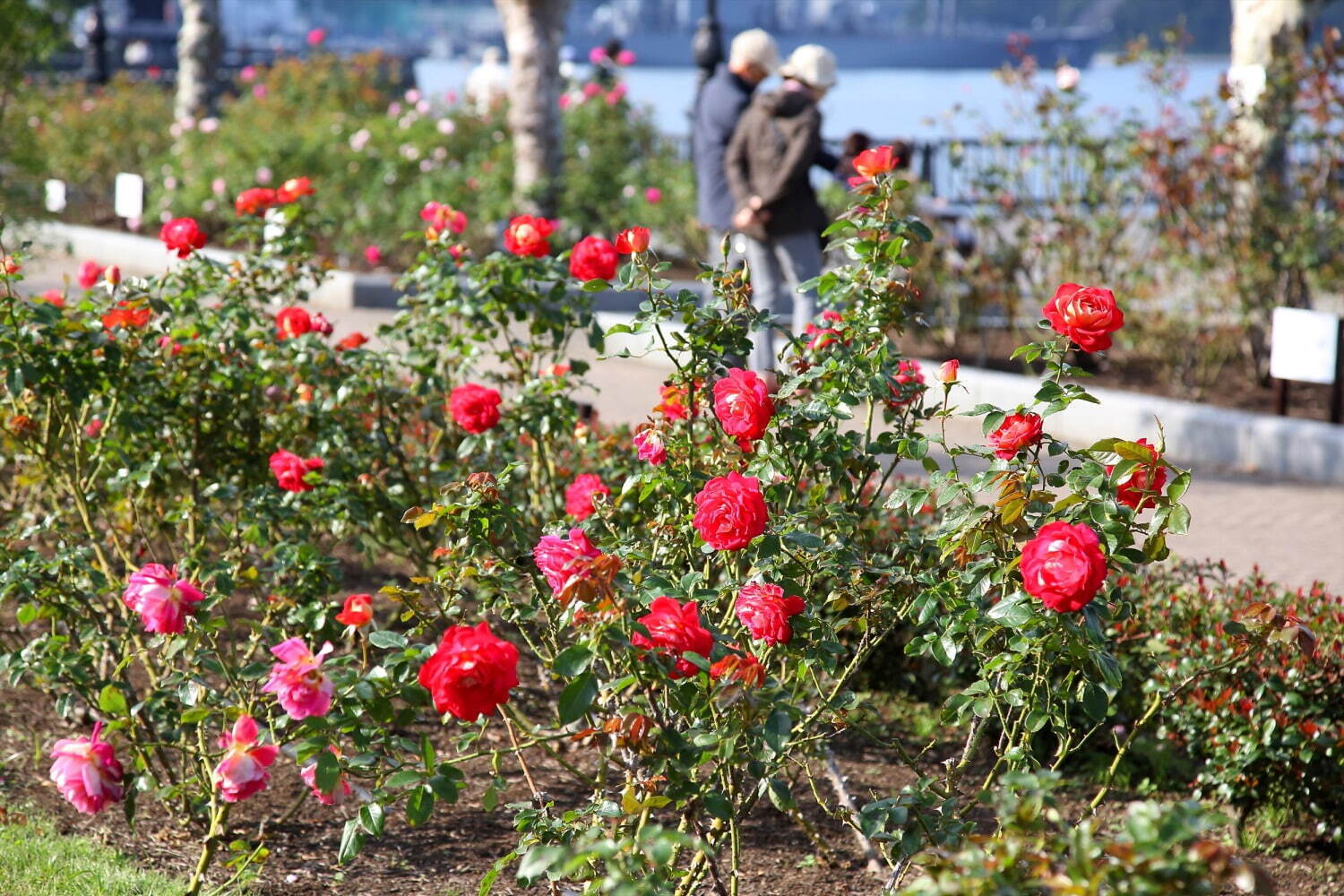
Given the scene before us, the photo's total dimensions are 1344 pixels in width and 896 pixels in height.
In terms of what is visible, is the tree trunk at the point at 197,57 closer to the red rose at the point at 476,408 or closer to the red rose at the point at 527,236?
the red rose at the point at 527,236

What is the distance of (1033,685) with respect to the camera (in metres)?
2.41

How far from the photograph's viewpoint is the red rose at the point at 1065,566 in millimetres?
2045

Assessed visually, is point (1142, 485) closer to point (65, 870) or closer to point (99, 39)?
point (65, 870)

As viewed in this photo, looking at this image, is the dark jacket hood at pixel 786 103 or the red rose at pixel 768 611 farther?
the dark jacket hood at pixel 786 103

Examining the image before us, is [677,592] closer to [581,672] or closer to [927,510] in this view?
[581,672]

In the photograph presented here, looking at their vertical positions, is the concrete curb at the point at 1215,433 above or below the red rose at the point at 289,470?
below

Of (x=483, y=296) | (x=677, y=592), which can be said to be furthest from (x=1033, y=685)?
(x=483, y=296)

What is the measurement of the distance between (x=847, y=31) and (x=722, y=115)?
72876mm

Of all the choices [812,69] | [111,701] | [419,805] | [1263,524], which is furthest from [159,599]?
[812,69]

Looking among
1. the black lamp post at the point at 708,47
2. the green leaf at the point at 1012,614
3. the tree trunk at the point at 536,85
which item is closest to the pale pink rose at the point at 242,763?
the green leaf at the point at 1012,614

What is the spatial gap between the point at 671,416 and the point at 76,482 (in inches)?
59.2

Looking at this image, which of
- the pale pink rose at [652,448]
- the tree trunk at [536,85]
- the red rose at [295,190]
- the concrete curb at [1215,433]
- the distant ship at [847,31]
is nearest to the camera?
the pale pink rose at [652,448]

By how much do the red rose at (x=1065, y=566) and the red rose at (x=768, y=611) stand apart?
1.40 ft

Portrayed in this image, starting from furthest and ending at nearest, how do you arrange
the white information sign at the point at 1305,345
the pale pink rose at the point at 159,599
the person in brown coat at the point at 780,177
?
the person in brown coat at the point at 780,177 → the white information sign at the point at 1305,345 → the pale pink rose at the point at 159,599
